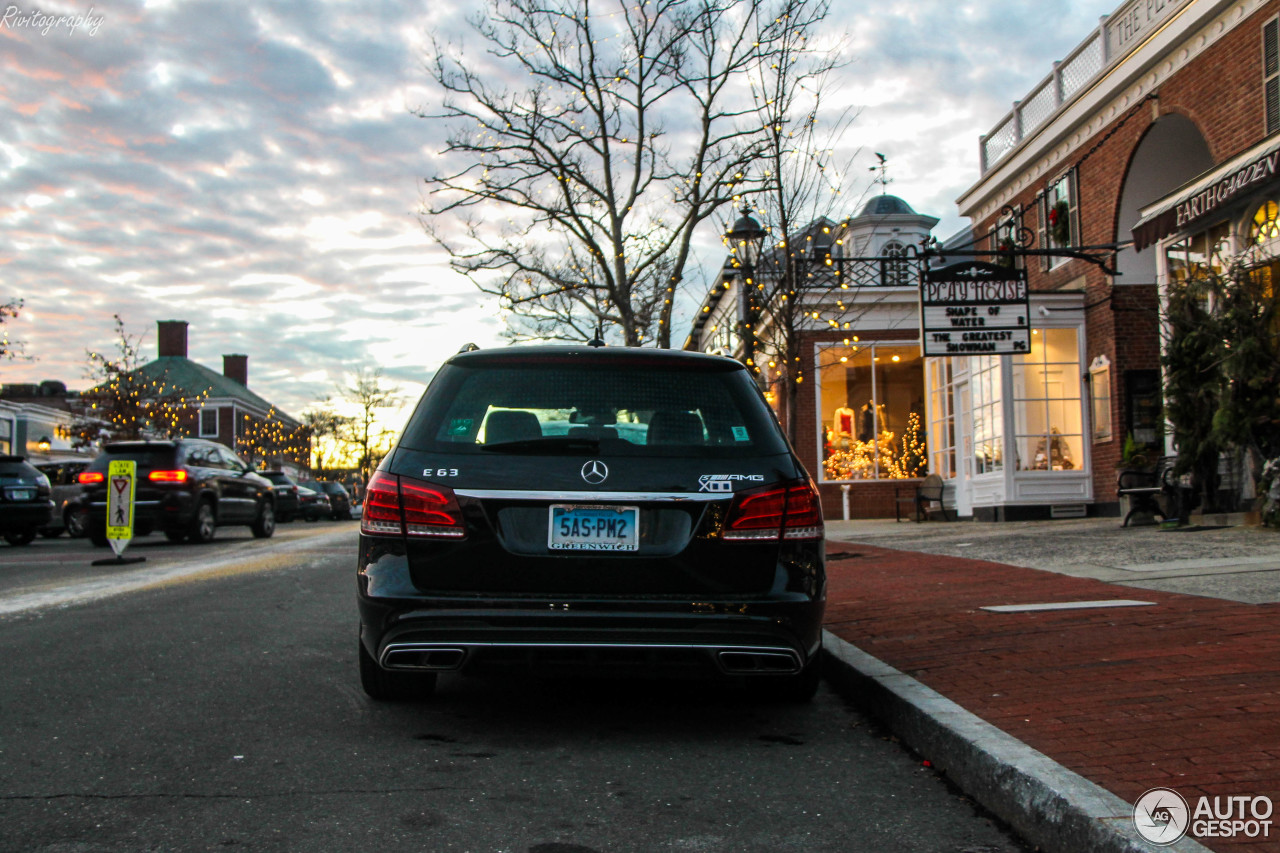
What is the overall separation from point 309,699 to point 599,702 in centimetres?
131

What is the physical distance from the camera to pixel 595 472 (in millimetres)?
4176

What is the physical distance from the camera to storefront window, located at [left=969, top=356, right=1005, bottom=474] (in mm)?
19734

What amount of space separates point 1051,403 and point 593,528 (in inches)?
667

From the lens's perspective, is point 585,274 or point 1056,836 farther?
point 585,274

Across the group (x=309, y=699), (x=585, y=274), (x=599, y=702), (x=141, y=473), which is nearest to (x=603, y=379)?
(x=599, y=702)

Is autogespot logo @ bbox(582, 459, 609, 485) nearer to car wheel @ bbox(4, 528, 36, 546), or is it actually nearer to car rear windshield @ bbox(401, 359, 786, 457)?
car rear windshield @ bbox(401, 359, 786, 457)

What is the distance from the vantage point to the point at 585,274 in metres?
25.4

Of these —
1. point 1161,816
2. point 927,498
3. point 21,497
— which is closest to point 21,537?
point 21,497

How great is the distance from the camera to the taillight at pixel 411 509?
4.16m

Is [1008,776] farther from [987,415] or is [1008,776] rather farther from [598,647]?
[987,415]

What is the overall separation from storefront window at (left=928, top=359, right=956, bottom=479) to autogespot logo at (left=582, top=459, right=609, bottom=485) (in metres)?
19.5

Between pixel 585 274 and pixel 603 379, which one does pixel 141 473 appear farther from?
pixel 603 379

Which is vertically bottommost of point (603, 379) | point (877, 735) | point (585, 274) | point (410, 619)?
point (877, 735)

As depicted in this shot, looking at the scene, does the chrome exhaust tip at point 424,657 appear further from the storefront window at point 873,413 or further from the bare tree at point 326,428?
the bare tree at point 326,428
